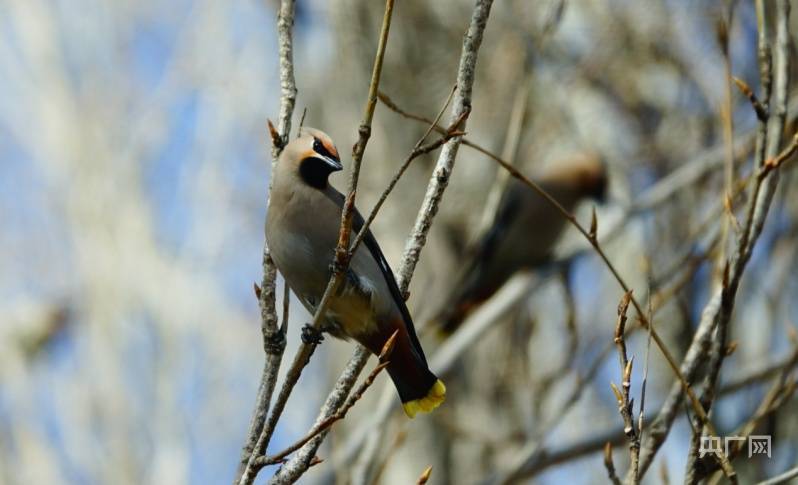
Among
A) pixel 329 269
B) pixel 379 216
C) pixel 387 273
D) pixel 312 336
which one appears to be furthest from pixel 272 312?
pixel 379 216

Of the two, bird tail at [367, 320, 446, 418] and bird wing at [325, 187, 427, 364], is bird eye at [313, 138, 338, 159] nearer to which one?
bird wing at [325, 187, 427, 364]

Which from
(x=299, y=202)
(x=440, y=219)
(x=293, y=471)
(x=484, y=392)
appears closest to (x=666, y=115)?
(x=440, y=219)

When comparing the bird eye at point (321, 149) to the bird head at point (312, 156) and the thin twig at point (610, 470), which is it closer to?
the bird head at point (312, 156)

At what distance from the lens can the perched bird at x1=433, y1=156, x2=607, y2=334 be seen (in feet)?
25.1

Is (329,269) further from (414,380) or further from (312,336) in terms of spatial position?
(312,336)

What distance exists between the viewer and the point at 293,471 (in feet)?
8.81

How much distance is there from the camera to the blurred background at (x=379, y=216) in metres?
6.56

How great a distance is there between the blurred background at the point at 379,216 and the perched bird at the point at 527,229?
5.9 inches

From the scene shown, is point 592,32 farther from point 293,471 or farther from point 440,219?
point 293,471

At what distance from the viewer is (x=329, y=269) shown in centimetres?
375

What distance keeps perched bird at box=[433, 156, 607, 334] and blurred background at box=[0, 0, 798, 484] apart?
150mm

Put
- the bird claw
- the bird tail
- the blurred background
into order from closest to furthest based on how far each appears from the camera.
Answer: the bird claw < the bird tail < the blurred background

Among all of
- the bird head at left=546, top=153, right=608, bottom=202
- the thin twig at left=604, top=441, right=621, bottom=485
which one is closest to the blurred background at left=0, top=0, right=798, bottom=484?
Answer: the bird head at left=546, top=153, right=608, bottom=202

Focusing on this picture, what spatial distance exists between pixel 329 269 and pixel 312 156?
0.37 m
